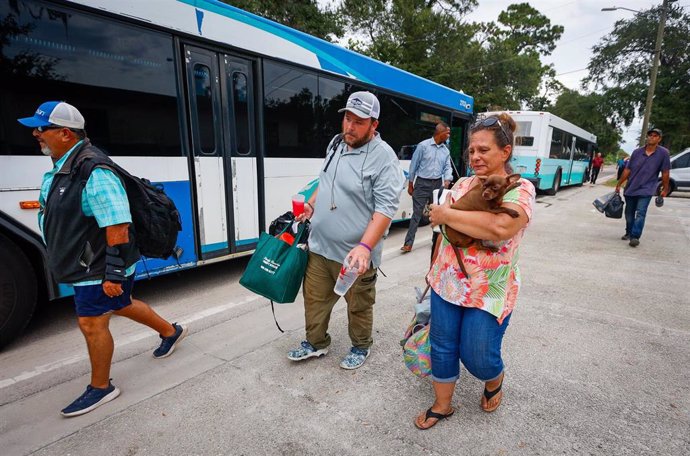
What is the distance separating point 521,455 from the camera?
205cm

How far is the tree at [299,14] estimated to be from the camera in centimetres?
1358

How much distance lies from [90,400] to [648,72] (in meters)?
37.1

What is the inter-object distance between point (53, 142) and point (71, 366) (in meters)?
1.72

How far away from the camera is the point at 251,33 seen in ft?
14.9

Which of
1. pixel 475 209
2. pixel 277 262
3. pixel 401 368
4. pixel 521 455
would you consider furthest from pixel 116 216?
pixel 521 455

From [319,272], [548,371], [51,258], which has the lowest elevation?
[548,371]

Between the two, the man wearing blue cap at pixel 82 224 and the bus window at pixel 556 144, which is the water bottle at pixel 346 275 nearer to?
A: the man wearing blue cap at pixel 82 224

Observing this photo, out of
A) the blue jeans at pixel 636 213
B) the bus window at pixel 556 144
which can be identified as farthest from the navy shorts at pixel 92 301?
the bus window at pixel 556 144

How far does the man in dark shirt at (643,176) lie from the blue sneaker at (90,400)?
7.56 meters

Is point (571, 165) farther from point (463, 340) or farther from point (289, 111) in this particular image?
point (463, 340)

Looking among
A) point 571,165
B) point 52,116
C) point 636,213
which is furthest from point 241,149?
point 571,165

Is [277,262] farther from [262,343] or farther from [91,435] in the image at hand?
[91,435]

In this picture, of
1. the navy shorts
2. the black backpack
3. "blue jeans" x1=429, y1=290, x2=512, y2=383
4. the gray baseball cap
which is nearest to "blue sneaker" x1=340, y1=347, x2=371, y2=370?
"blue jeans" x1=429, y1=290, x2=512, y2=383

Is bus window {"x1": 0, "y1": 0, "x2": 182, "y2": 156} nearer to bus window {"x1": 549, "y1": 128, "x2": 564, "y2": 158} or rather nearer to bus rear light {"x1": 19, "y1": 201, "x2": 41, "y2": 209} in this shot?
bus rear light {"x1": 19, "y1": 201, "x2": 41, "y2": 209}
